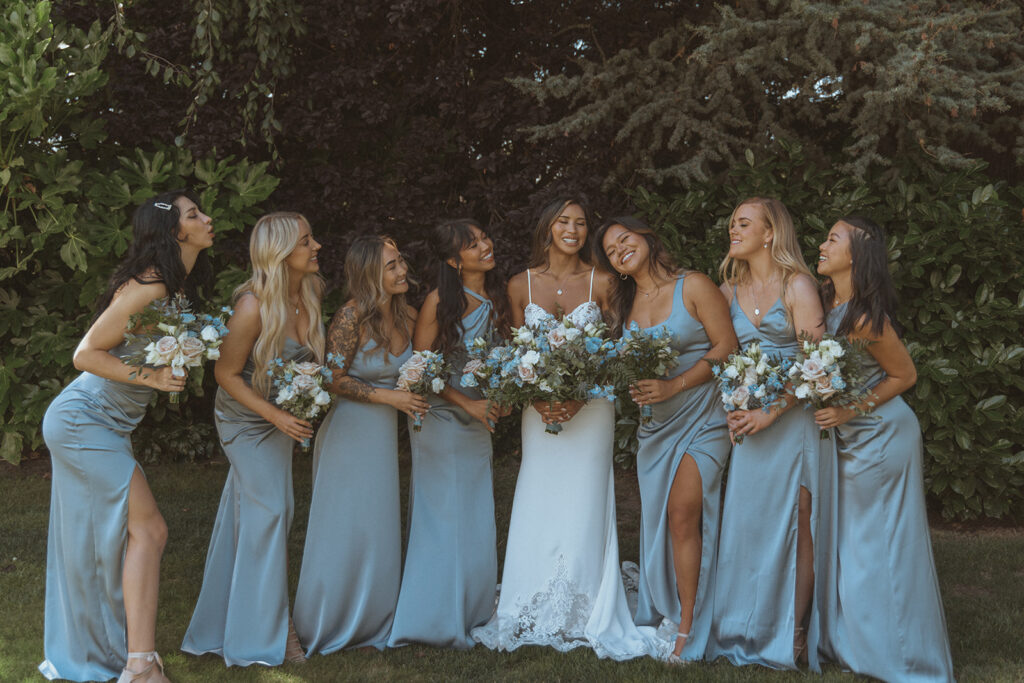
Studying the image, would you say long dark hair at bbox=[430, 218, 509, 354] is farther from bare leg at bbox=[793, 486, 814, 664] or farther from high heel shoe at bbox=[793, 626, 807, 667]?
high heel shoe at bbox=[793, 626, 807, 667]

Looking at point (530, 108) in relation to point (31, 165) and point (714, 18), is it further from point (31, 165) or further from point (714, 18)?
point (31, 165)

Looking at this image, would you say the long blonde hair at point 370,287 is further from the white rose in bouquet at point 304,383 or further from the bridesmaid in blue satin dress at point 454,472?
the white rose in bouquet at point 304,383

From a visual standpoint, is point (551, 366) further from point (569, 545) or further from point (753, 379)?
point (569, 545)

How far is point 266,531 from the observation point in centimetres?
455

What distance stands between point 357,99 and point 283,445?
177 inches

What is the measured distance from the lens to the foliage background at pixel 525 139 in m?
6.58

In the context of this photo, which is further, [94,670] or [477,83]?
[477,83]

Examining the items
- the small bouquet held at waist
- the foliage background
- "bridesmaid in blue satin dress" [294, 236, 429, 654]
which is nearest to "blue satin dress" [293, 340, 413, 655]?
"bridesmaid in blue satin dress" [294, 236, 429, 654]

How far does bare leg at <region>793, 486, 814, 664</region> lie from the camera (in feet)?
15.0

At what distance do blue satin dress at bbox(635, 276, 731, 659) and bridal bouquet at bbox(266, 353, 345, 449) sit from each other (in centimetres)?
177

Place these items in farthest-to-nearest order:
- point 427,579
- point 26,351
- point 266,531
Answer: point 26,351, point 427,579, point 266,531

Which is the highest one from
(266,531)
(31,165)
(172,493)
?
(31,165)

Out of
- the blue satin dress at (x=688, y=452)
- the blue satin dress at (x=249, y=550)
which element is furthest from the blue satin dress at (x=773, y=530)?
the blue satin dress at (x=249, y=550)

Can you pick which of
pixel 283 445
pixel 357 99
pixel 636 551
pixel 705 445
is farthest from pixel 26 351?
pixel 705 445
